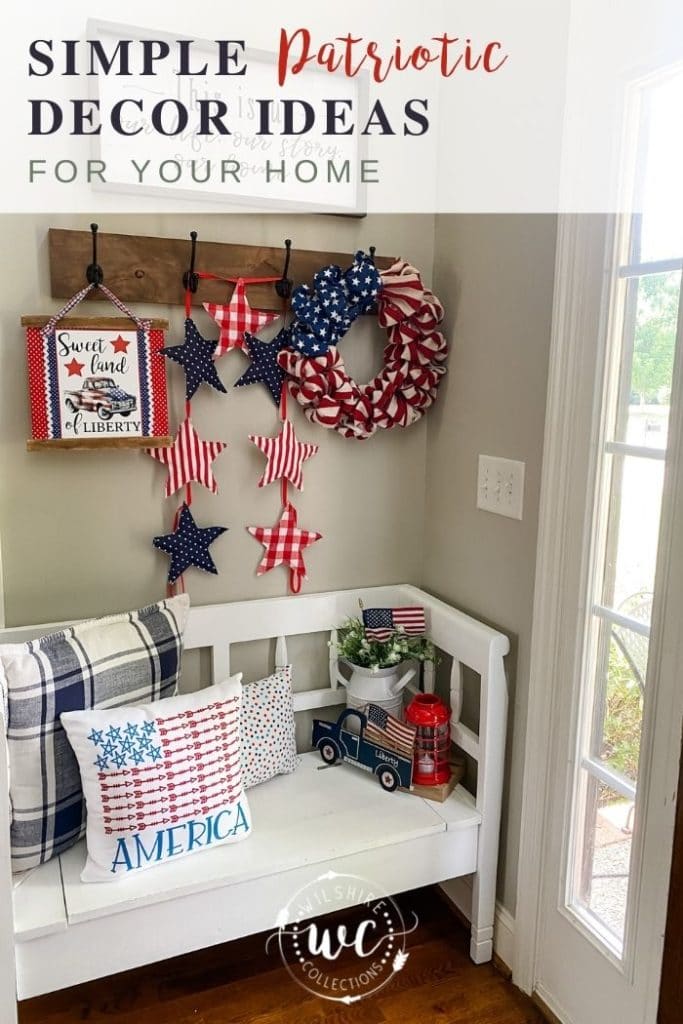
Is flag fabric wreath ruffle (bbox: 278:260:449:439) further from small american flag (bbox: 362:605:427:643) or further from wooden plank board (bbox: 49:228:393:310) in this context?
small american flag (bbox: 362:605:427:643)

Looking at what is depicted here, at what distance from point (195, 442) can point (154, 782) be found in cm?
Answer: 71

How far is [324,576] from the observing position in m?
1.92

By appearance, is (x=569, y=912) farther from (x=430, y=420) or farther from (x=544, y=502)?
(x=430, y=420)

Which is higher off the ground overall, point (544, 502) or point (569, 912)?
point (544, 502)

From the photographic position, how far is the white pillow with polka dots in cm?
171

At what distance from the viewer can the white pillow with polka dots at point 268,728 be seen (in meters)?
1.71

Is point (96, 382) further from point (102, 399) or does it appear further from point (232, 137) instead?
point (232, 137)

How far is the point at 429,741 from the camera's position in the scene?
172cm

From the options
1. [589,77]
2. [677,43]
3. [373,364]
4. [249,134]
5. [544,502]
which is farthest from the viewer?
[373,364]

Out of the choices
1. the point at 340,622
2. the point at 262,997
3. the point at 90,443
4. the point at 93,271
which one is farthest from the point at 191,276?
the point at 262,997

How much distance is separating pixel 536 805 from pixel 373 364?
1052 mm

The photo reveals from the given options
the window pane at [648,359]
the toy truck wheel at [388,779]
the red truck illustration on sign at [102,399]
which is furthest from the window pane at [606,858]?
the red truck illustration on sign at [102,399]

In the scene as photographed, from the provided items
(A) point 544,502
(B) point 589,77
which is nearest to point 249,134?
(B) point 589,77

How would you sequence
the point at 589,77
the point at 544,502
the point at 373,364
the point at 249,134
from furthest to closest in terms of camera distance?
1. the point at 373,364
2. the point at 249,134
3. the point at 544,502
4. the point at 589,77
